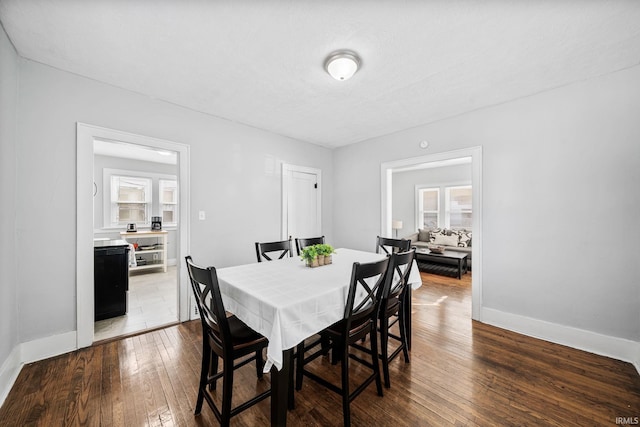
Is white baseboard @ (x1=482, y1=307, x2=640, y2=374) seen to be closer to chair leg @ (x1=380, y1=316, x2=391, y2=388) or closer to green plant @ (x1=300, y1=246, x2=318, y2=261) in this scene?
chair leg @ (x1=380, y1=316, x2=391, y2=388)

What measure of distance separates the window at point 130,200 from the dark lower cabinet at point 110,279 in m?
Answer: 2.98

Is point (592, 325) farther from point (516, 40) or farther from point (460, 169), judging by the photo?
point (460, 169)

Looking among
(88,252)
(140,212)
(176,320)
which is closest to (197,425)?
(176,320)

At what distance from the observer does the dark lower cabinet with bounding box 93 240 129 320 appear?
2.92 meters

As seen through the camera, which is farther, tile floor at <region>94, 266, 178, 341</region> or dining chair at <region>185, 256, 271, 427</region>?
tile floor at <region>94, 266, 178, 341</region>

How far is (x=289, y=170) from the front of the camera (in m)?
4.16

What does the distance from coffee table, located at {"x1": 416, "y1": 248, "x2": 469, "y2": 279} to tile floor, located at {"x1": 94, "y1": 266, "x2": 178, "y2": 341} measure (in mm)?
4743

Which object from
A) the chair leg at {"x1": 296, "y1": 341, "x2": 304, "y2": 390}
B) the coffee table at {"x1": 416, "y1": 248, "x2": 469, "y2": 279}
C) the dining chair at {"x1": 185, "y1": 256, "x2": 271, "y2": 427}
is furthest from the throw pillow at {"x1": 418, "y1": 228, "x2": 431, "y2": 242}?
the dining chair at {"x1": 185, "y1": 256, "x2": 271, "y2": 427}

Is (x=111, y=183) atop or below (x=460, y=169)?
below

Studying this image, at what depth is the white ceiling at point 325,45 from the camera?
1565mm

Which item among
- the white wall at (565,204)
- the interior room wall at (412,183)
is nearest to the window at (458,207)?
the interior room wall at (412,183)

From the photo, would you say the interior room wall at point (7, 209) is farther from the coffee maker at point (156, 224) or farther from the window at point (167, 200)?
the window at point (167, 200)

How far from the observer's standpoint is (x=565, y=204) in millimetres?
2496

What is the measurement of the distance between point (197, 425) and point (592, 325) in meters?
3.46
